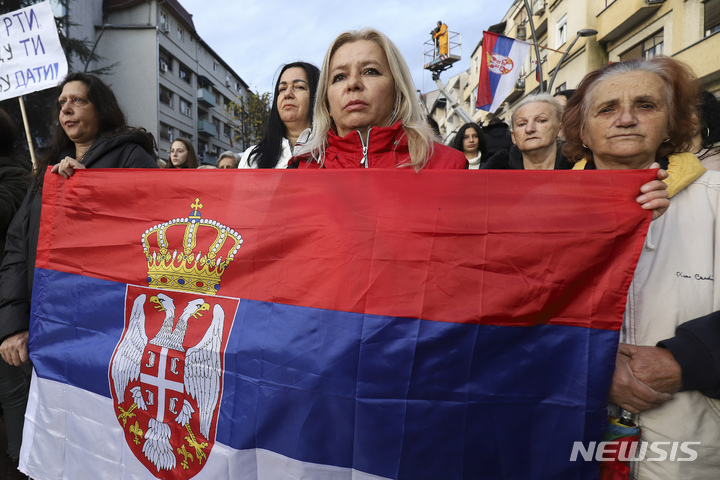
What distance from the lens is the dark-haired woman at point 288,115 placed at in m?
2.71

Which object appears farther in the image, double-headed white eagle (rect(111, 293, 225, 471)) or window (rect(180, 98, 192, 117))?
window (rect(180, 98, 192, 117))

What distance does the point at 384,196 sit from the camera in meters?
1.49

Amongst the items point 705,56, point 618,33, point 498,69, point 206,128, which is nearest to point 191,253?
A: point 498,69

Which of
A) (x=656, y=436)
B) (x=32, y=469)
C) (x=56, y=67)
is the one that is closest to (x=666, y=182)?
(x=656, y=436)

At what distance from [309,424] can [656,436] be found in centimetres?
104

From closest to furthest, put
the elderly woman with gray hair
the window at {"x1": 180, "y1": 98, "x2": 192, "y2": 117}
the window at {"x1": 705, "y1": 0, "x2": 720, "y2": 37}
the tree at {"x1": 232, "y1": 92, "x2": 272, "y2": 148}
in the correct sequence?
the elderly woman with gray hair
the window at {"x1": 705, "y1": 0, "x2": 720, "y2": 37}
the tree at {"x1": 232, "y1": 92, "x2": 272, "y2": 148}
the window at {"x1": 180, "y1": 98, "x2": 192, "y2": 117}

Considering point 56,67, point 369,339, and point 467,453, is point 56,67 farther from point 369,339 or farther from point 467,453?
point 467,453

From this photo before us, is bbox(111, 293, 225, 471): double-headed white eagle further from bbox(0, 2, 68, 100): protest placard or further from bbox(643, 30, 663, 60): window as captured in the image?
bbox(643, 30, 663, 60): window

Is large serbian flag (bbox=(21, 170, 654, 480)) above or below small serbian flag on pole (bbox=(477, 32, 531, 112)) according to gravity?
below

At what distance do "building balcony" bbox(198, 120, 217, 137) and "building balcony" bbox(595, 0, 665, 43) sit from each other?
108 feet

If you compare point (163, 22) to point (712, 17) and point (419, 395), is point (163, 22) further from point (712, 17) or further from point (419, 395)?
point (419, 395)

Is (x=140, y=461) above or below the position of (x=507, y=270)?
below

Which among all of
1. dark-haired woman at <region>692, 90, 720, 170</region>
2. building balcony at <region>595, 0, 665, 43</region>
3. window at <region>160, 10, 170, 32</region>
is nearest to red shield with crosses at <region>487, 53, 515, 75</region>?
building balcony at <region>595, 0, 665, 43</region>

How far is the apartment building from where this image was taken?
95.8 feet
